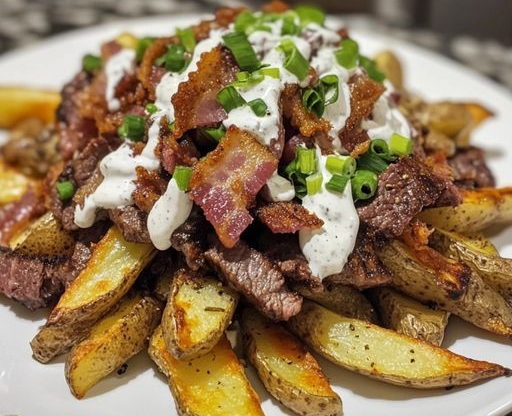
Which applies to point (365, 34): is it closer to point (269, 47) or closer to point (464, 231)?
point (269, 47)

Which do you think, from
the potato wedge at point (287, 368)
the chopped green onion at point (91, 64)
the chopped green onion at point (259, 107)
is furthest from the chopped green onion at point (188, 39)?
the potato wedge at point (287, 368)

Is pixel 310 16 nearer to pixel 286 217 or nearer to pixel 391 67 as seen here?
pixel 391 67

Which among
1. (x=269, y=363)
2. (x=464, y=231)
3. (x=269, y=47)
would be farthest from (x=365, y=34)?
(x=269, y=363)

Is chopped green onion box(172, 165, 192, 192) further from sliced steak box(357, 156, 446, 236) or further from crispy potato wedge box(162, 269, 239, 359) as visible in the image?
sliced steak box(357, 156, 446, 236)

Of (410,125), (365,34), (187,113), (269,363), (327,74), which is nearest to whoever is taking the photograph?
(269,363)

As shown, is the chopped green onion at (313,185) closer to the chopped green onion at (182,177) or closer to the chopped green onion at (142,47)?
the chopped green onion at (182,177)

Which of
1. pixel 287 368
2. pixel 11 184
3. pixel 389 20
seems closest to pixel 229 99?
pixel 287 368
